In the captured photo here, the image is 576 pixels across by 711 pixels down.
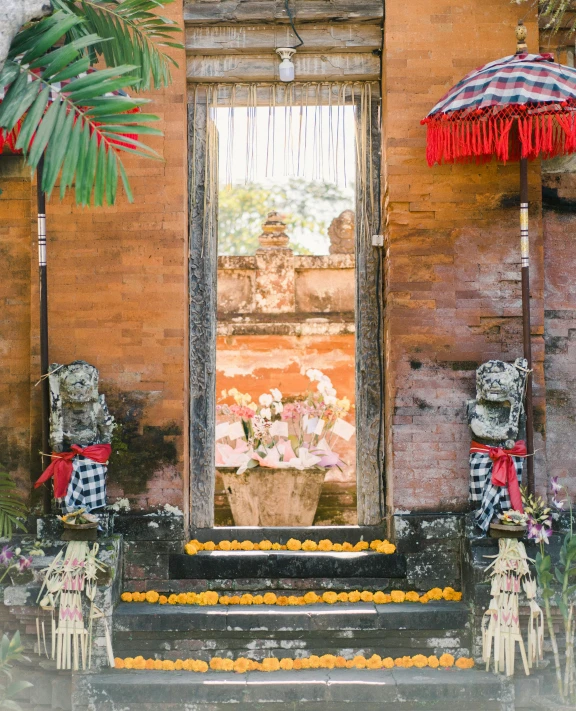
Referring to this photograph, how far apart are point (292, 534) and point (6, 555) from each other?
6.21 feet

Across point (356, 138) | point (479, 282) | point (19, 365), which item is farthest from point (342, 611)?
point (356, 138)

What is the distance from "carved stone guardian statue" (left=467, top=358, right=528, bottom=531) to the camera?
577cm

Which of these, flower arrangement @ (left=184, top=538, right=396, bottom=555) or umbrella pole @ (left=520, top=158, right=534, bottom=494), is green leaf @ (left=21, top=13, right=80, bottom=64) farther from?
flower arrangement @ (left=184, top=538, right=396, bottom=555)

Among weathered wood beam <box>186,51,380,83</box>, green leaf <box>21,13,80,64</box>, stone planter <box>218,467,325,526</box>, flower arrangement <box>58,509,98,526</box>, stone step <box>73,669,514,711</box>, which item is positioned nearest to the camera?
green leaf <box>21,13,80,64</box>

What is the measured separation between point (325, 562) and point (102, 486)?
153 cm

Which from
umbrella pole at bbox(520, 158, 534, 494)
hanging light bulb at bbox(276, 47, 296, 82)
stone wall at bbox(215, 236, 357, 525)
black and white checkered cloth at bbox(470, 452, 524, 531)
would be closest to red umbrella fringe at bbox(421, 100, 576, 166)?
umbrella pole at bbox(520, 158, 534, 494)

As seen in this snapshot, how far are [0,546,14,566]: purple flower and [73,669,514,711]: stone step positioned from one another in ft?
2.82

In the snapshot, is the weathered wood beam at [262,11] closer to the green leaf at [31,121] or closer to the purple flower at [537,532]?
the green leaf at [31,121]

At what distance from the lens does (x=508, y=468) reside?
5820 mm

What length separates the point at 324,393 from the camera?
8719mm

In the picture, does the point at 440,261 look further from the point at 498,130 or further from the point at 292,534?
the point at 292,534

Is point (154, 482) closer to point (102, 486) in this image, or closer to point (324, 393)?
point (102, 486)

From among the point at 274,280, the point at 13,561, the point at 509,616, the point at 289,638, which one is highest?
the point at 274,280

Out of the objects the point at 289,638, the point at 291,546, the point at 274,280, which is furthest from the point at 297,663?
the point at 274,280
